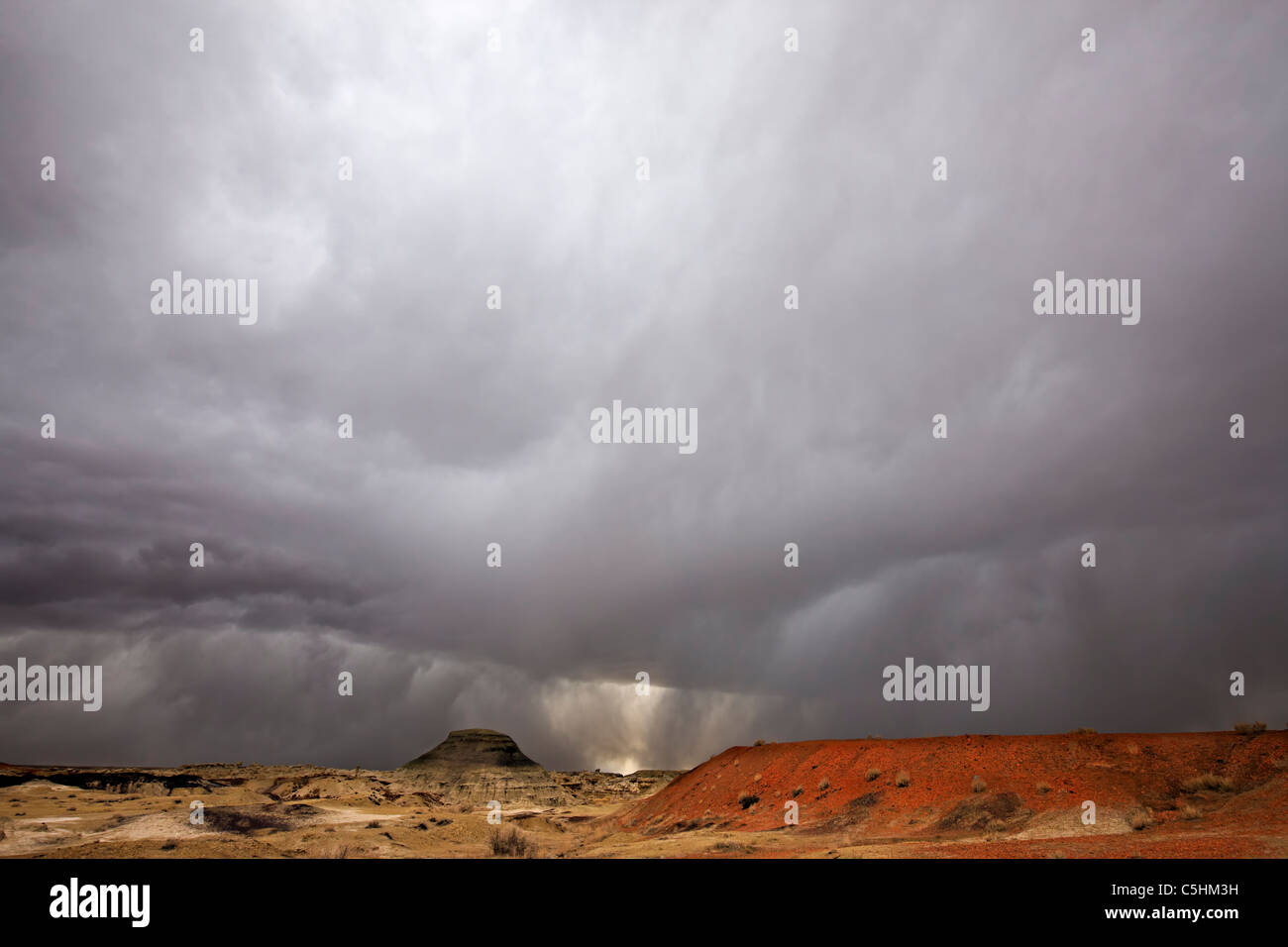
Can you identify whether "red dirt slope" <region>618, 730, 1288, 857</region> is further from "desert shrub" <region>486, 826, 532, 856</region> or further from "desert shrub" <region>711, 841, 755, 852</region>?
"desert shrub" <region>486, 826, 532, 856</region>

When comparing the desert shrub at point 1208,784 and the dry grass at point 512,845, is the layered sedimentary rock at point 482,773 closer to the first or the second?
the dry grass at point 512,845

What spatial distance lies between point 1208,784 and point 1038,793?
7273 mm

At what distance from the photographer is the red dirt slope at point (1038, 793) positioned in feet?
92.4

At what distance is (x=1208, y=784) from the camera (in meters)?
32.4

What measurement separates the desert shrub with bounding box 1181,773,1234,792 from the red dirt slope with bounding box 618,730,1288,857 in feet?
0.34

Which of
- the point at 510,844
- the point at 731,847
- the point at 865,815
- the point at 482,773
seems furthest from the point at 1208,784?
the point at 482,773

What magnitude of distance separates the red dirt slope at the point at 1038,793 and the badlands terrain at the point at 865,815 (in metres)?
0.11

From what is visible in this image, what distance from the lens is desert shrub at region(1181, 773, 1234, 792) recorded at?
31.8 m

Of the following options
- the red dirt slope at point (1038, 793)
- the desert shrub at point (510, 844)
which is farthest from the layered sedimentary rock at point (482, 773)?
the red dirt slope at point (1038, 793)
